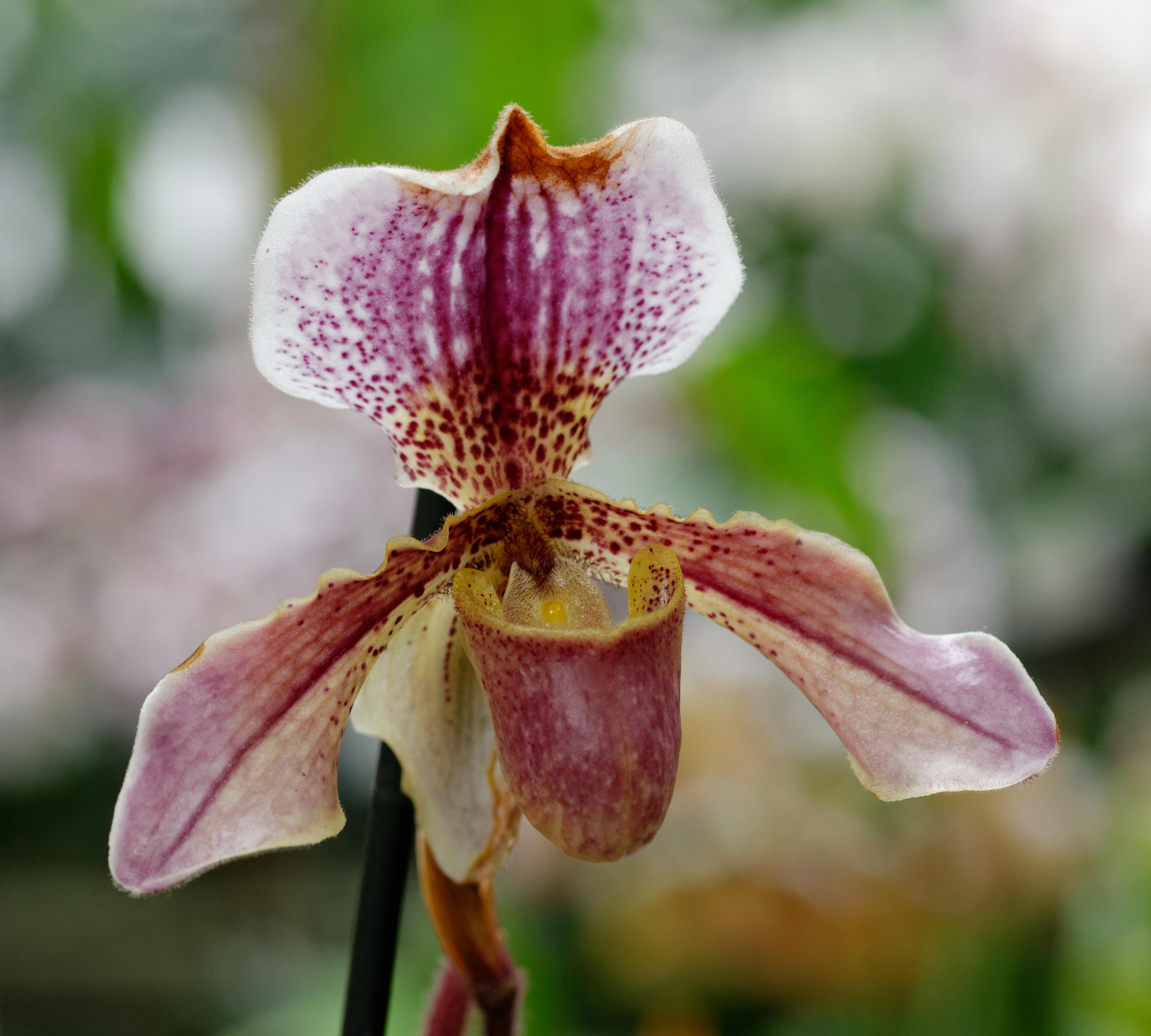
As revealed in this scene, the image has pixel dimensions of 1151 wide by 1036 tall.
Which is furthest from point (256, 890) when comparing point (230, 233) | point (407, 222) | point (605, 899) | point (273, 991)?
point (407, 222)

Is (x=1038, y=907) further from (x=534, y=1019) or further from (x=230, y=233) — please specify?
(x=230, y=233)

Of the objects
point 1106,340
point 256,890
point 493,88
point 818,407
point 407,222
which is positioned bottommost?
point 256,890

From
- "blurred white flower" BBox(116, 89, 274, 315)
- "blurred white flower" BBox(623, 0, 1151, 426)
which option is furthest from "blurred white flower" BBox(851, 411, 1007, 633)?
"blurred white flower" BBox(116, 89, 274, 315)

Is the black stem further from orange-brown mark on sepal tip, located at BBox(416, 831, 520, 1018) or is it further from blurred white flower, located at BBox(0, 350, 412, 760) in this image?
blurred white flower, located at BBox(0, 350, 412, 760)

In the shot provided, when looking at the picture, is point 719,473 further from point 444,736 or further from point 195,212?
point 444,736

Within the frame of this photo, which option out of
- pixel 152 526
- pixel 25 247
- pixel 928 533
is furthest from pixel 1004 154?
pixel 25 247

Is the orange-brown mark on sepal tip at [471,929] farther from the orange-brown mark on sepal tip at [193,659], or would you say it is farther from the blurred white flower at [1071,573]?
the blurred white flower at [1071,573]

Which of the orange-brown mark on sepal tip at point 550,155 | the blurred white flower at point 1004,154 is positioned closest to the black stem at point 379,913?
the orange-brown mark on sepal tip at point 550,155
